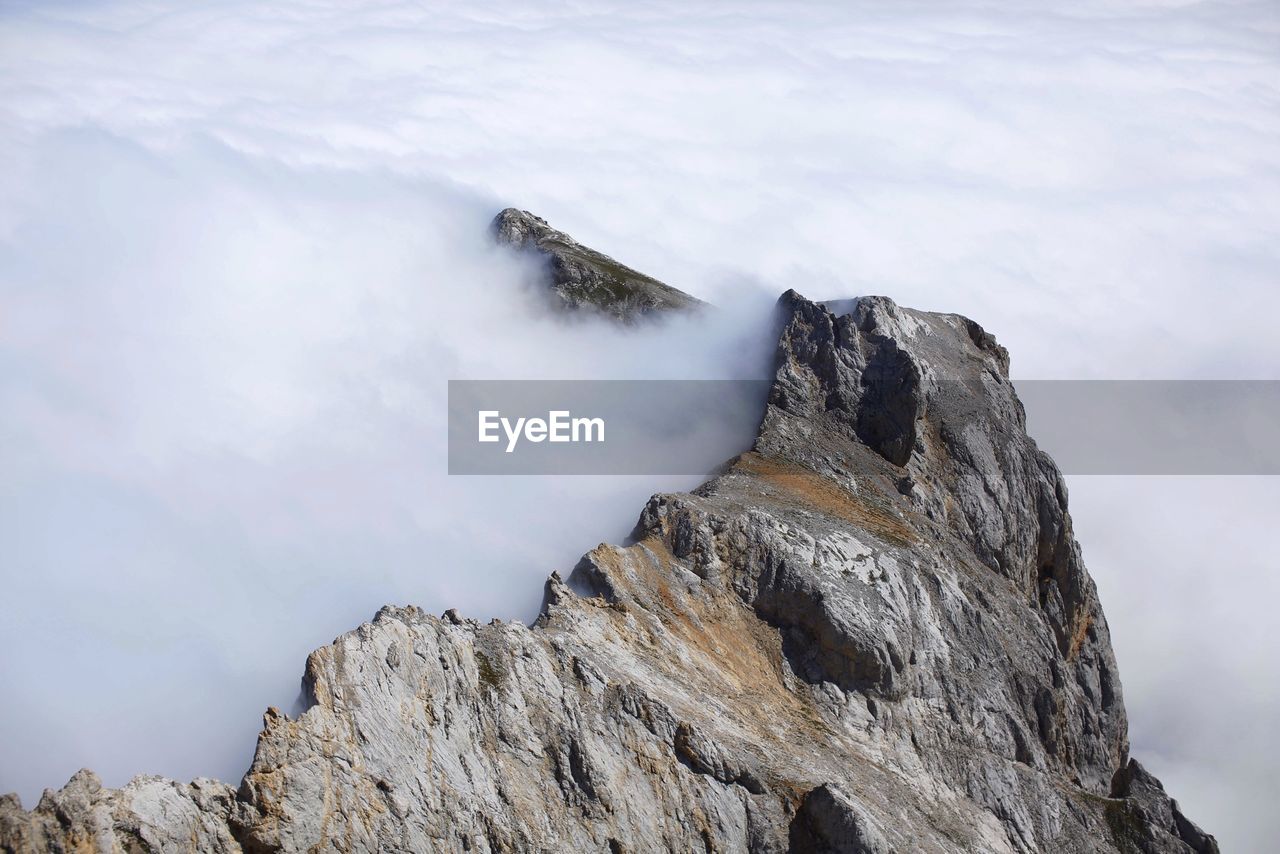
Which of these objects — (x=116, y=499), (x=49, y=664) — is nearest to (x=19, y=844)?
(x=49, y=664)

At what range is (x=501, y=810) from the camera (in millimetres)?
47438

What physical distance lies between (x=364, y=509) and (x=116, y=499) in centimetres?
4069

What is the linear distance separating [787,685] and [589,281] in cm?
7981

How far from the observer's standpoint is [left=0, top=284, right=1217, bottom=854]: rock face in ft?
149

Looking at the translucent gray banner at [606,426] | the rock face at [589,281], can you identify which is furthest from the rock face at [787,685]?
the rock face at [589,281]

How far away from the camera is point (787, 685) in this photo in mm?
62688

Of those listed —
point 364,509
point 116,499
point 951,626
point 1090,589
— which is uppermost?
point 951,626

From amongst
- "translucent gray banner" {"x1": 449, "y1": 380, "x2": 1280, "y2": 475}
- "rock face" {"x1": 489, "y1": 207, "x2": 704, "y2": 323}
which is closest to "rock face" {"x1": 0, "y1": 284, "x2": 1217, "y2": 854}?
"translucent gray banner" {"x1": 449, "y1": 380, "x2": 1280, "y2": 475}

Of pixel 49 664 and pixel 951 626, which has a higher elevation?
pixel 951 626

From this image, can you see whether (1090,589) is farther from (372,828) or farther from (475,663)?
(372,828)

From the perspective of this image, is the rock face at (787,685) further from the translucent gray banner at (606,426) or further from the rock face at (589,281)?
the rock face at (589,281)

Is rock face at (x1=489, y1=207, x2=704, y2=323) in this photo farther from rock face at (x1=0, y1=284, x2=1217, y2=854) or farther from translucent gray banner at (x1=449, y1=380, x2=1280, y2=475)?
rock face at (x1=0, y1=284, x2=1217, y2=854)

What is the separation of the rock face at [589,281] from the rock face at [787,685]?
3806cm

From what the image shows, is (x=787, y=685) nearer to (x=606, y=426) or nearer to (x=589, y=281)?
(x=606, y=426)
